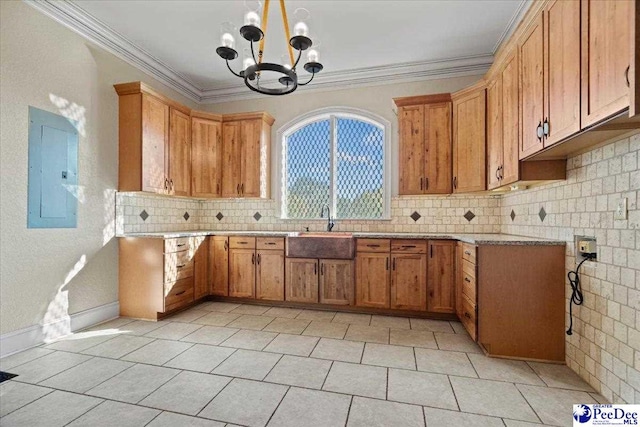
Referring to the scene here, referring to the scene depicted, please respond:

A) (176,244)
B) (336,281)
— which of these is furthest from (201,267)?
(336,281)

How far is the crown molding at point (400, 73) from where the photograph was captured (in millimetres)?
3895

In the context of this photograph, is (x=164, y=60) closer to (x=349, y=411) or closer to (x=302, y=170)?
(x=302, y=170)

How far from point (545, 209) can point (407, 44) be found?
92.0 inches

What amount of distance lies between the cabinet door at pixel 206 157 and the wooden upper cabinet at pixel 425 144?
258 cm

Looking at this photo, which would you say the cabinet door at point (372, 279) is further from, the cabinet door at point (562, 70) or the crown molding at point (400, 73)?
the crown molding at point (400, 73)

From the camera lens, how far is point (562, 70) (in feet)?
6.12

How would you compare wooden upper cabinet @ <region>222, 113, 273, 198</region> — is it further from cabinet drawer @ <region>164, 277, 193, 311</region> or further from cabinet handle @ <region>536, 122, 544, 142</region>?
cabinet handle @ <region>536, 122, 544, 142</region>

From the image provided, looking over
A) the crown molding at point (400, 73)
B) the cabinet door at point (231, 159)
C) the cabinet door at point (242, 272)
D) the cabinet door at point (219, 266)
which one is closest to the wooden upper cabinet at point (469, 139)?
the crown molding at point (400, 73)

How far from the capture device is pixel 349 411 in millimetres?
1805

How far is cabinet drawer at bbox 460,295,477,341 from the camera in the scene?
2.67 metres

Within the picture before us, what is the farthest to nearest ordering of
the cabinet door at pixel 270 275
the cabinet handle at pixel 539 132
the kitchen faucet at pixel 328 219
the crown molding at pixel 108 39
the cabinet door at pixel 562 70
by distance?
1. the kitchen faucet at pixel 328 219
2. the cabinet door at pixel 270 275
3. the crown molding at pixel 108 39
4. the cabinet handle at pixel 539 132
5. the cabinet door at pixel 562 70

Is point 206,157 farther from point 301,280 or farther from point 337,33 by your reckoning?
point 337,33

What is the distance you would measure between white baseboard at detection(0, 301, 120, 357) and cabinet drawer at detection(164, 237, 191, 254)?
88 cm

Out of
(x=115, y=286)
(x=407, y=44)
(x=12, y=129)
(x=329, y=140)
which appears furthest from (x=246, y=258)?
(x=407, y=44)
